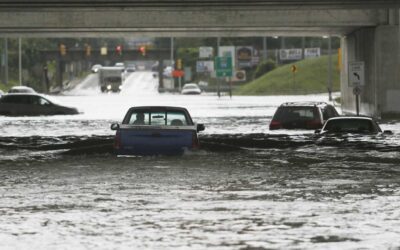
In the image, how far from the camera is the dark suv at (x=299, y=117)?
36.2 meters

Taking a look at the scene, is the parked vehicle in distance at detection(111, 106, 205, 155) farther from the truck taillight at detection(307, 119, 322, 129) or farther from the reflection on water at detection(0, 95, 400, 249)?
the truck taillight at detection(307, 119, 322, 129)

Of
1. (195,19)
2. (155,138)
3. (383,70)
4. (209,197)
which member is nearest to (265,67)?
(383,70)

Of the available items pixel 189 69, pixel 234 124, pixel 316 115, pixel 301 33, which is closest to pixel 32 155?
pixel 316 115

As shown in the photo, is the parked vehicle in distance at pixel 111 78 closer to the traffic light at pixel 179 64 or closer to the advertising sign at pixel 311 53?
the traffic light at pixel 179 64

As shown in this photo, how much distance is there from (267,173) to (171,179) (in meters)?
2.61

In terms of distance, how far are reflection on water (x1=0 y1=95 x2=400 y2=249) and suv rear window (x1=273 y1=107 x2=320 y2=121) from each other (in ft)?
10.6

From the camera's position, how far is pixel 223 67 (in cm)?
13100

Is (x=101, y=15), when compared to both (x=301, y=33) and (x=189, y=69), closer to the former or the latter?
(x=301, y=33)

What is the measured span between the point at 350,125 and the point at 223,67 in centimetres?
9989

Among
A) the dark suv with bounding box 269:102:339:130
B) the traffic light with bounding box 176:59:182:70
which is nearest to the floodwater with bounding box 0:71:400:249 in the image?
Result: the dark suv with bounding box 269:102:339:130

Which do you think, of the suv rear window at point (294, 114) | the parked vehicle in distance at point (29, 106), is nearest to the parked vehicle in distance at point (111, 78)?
the parked vehicle in distance at point (29, 106)

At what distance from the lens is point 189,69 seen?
174500mm

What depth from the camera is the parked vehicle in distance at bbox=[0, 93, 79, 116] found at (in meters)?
60.8

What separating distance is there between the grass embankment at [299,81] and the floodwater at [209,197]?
301 feet
